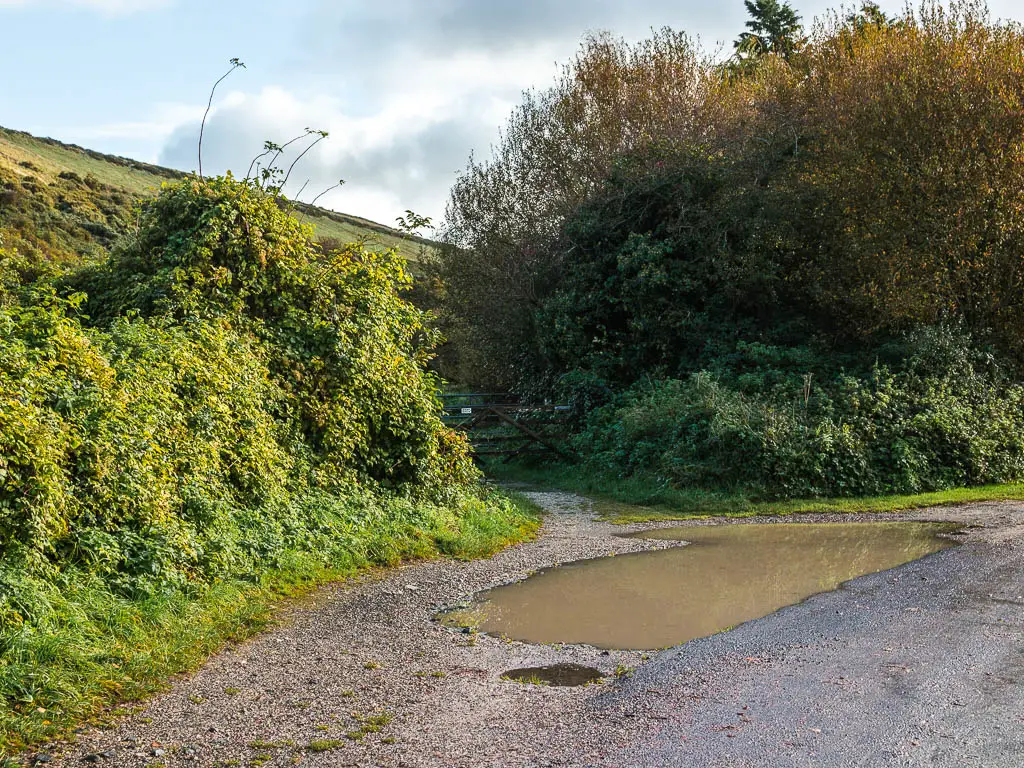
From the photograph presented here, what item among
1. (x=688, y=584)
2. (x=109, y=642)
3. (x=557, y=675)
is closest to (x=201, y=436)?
(x=109, y=642)

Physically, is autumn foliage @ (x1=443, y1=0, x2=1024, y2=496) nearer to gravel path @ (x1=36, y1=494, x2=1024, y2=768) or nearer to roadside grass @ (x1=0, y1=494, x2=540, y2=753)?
gravel path @ (x1=36, y1=494, x2=1024, y2=768)

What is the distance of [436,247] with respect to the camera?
33.2 metres

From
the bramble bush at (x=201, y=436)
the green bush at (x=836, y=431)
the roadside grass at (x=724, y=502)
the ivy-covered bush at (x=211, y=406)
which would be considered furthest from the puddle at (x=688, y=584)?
the green bush at (x=836, y=431)

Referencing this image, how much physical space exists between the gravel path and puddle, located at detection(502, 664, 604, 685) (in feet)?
0.42

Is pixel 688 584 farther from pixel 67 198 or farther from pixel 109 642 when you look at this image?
pixel 67 198

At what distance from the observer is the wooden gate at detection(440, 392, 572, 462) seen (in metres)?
22.5

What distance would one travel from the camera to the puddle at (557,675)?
6800mm

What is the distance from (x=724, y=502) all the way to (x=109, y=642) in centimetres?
1242

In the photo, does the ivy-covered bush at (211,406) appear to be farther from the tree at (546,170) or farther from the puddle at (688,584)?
the tree at (546,170)

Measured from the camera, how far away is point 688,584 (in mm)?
10352

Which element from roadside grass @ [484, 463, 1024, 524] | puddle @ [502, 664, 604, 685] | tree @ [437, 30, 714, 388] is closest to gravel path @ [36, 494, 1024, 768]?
puddle @ [502, 664, 604, 685]

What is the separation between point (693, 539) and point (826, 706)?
7.58 m

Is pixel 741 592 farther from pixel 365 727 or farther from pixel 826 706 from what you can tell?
pixel 365 727

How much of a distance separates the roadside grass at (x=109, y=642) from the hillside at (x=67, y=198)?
71.1ft
